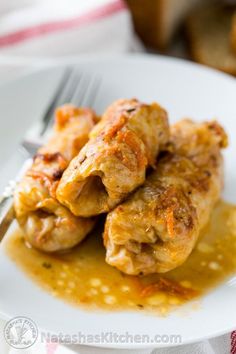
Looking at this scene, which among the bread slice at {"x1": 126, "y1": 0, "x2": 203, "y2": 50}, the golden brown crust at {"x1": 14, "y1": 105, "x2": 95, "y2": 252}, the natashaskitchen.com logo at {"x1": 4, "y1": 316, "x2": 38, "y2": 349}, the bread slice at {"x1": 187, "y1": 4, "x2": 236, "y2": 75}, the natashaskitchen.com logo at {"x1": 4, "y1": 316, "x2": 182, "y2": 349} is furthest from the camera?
the bread slice at {"x1": 126, "y1": 0, "x2": 203, "y2": 50}

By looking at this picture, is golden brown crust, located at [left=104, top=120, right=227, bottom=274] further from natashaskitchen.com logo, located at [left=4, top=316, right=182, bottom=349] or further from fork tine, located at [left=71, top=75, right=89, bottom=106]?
fork tine, located at [left=71, top=75, right=89, bottom=106]

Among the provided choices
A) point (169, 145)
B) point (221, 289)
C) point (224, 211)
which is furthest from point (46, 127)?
point (221, 289)

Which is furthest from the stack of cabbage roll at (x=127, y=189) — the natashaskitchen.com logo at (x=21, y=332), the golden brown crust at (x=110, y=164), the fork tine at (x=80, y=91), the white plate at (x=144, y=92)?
the fork tine at (x=80, y=91)

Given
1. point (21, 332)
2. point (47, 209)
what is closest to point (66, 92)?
point (47, 209)

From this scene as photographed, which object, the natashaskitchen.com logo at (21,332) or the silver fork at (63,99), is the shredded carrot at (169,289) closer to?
the natashaskitchen.com logo at (21,332)

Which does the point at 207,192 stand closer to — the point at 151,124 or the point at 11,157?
the point at 151,124

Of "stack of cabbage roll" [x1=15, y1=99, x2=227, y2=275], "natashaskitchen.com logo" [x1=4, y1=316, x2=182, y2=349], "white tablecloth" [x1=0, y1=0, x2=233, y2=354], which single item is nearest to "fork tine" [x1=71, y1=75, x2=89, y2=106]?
"white tablecloth" [x1=0, y1=0, x2=233, y2=354]

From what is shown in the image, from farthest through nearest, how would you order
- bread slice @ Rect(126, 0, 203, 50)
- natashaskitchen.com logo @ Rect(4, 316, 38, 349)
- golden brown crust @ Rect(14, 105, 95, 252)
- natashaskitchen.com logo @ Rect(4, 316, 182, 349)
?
bread slice @ Rect(126, 0, 203, 50) < golden brown crust @ Rect(14, 105, 95, 252) < natashaskitchen.com logo @ Rect(4, 316, 38, 349) < natashaskitchen.com logo @ Rect(4, 316, 182, 349)
